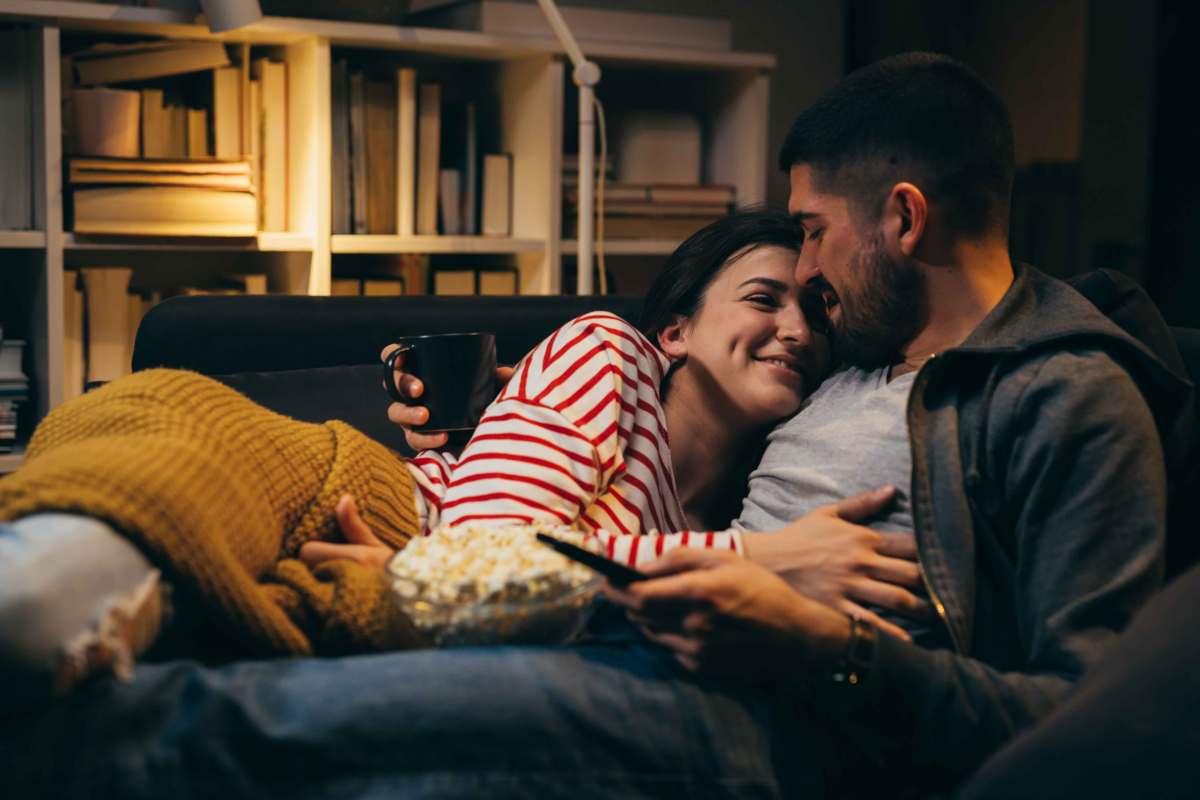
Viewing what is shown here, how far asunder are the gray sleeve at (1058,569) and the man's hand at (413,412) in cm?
71

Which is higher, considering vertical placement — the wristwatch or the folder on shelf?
the folder on shelf

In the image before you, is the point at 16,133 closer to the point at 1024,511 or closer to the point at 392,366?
the point at 392,366

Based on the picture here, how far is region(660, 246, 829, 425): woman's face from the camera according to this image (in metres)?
1.69

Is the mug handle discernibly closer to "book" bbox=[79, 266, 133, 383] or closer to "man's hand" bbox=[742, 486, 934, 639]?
"man's hand" bbox=[742, 486, 934, 639]

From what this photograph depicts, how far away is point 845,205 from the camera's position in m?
1.57

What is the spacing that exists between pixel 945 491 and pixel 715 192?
1.93 m

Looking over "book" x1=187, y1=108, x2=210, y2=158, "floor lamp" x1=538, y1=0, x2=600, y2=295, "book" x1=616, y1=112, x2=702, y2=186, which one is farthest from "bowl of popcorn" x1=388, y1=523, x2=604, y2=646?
"book" x1=616, y1=112, x2=702, y2=186

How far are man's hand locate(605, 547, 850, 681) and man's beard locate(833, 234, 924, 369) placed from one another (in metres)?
0.49

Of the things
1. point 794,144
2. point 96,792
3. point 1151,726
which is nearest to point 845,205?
point 794,144

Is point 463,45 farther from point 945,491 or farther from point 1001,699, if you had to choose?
point 1001,699

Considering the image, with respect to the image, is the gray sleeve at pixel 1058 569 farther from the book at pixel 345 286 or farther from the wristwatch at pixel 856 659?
the book at pixel 345 286

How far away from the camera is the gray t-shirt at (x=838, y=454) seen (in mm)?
1484

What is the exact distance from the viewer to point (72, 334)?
275cm

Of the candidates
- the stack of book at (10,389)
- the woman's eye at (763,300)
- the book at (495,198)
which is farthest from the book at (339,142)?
the woman's eye at (763,300)
